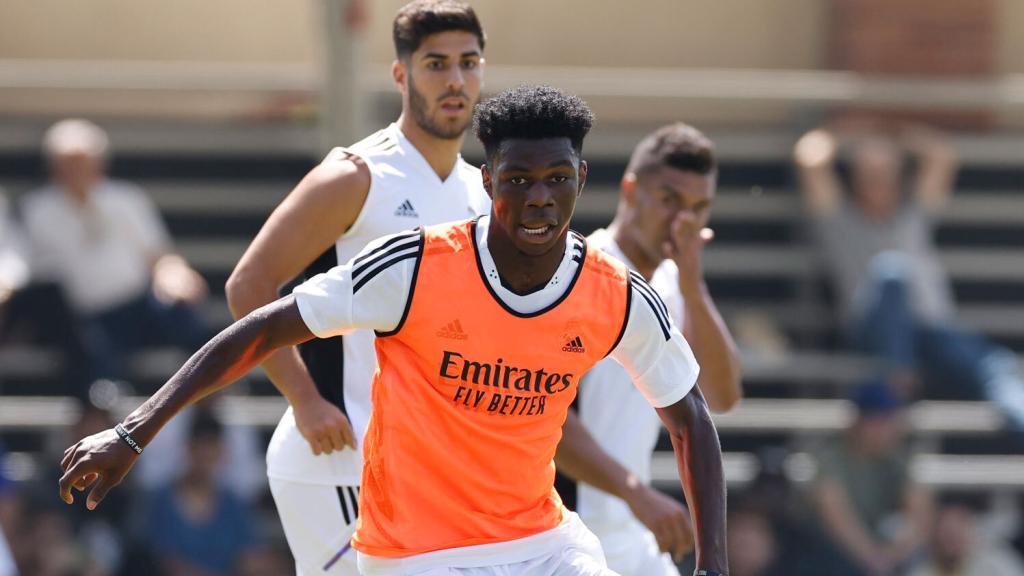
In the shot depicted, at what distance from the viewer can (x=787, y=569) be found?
8617mm

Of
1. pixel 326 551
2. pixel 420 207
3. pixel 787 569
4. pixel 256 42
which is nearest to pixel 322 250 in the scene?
pixel 420 207

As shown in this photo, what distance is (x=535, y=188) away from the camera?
11.6 ft

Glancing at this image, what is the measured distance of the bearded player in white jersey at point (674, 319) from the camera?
5.07 meters

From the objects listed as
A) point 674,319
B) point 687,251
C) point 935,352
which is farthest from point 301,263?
point 935,352

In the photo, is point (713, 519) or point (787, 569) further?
point (787, 569)

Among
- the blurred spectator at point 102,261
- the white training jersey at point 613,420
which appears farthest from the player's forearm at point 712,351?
the blurred spectator at point 102,261

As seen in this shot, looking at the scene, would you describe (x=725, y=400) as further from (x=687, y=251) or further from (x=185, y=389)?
(x=185, y=389)

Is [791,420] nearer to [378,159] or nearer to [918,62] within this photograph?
[918,62]

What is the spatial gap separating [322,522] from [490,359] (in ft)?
3.64

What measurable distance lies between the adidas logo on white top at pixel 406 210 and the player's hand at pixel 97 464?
1.22 meters

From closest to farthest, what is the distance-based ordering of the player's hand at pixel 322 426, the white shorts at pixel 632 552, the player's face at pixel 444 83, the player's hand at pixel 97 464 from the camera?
the player's hand at pixel 97 464 → the player's hand at pixel 322 426 → the player's face at pixel 444 83 → the white shorts at pixel 632 552

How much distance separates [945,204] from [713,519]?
24.3ft

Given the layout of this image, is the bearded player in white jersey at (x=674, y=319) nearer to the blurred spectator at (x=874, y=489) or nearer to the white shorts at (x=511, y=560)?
the white shorts at (x=511, y=560)

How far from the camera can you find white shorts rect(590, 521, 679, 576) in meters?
5.05
